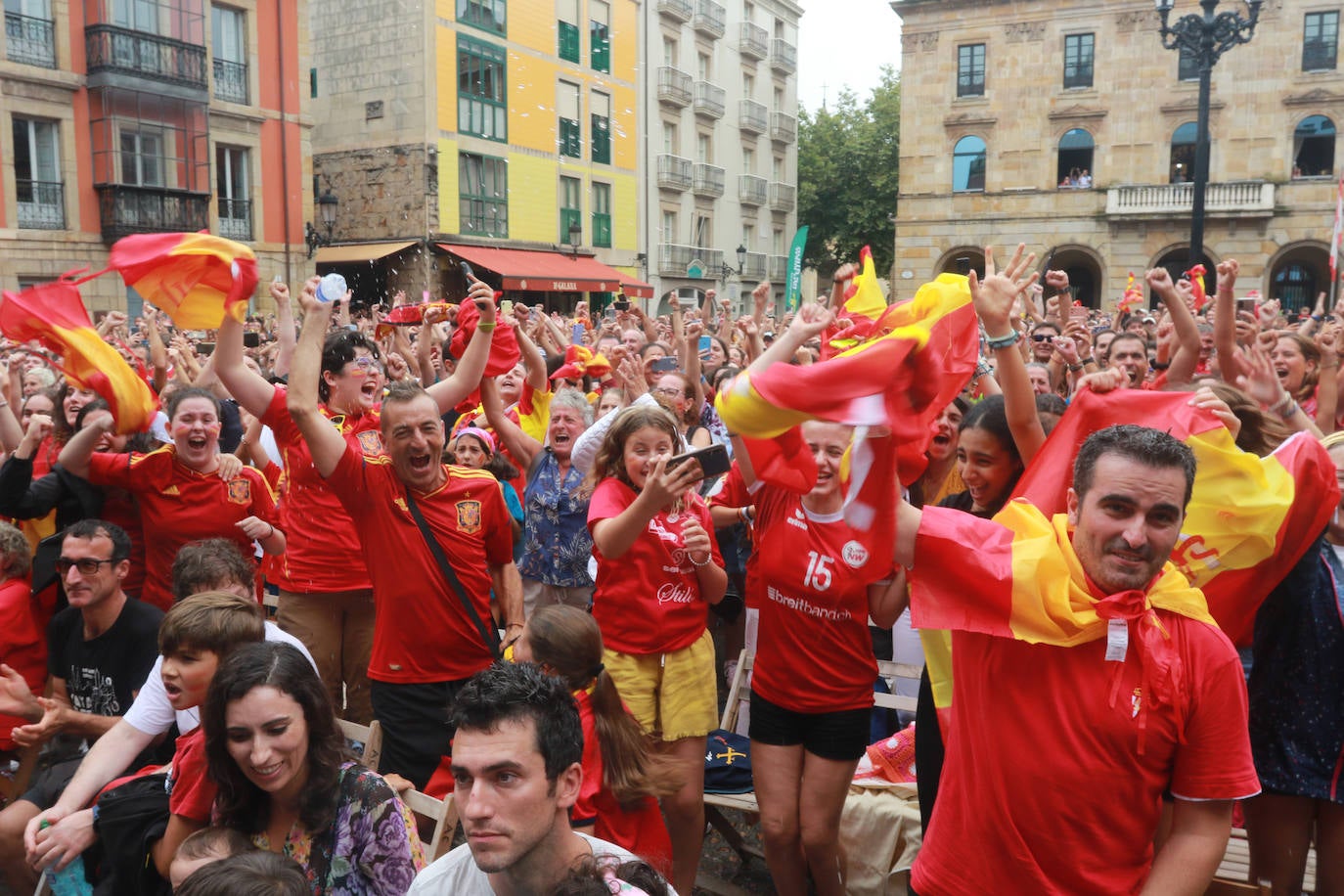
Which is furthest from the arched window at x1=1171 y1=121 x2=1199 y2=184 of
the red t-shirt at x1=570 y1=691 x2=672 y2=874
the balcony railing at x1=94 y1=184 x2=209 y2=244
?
the red t-shirt at x1=570 y1=691 x2=672 y2=874

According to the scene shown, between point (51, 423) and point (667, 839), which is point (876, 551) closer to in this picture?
point (667, 839)

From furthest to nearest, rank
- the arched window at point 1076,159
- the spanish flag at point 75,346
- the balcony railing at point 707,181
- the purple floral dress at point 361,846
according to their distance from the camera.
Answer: the balcony railing at point 707,181
the arched window at point 1076,159
the spanish flag at point 75,346
the purple floral dress at point 361,846

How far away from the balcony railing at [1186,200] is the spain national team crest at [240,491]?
29.8m

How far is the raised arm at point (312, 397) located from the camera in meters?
3.53

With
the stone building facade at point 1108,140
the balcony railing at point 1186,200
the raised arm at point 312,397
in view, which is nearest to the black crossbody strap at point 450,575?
the raised arm at point 312,397

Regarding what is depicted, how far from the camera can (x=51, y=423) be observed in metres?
4.97

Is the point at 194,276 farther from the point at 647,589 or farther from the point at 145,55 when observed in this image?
the point at 145,55

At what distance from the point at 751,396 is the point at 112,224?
21.0m

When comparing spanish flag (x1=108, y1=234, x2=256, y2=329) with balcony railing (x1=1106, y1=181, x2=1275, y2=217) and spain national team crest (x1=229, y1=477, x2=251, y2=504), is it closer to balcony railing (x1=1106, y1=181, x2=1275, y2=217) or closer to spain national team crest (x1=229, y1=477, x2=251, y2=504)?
spain national team crest (x1=229, y1=477, x2=251, y2=504)

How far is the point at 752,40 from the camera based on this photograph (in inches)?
1483

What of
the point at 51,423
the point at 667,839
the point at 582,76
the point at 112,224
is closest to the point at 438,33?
the point at 582,76

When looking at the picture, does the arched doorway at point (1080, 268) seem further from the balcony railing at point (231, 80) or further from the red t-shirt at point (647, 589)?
the red t-shirt at point (647, 589)

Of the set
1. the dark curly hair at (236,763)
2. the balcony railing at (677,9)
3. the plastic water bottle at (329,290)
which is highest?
the balcony railing at (677,9)

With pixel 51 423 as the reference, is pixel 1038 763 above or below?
below
